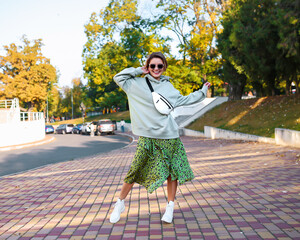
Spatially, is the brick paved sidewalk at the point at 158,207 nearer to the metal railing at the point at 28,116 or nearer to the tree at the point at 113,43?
Answer: the metal railing at the point at 28,116

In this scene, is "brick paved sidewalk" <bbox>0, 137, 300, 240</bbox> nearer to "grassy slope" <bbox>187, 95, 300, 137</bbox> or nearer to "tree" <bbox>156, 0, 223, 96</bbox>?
"grassy slope" <bbox>187, 95, 300, 137</bbox>

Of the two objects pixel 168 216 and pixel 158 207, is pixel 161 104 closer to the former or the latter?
pixel 168 216

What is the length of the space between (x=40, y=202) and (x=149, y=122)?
2.66 m

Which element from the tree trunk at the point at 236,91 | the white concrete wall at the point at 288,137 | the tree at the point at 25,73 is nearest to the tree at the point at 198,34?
the tree trunk at the point at 236,91

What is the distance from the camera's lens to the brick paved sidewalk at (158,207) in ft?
12.4

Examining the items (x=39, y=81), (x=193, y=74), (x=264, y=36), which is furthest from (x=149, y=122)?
(x=39, y=81)

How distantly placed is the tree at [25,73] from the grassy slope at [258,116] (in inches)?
1648

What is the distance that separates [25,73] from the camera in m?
60.9

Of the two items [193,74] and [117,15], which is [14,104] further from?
[117,15]

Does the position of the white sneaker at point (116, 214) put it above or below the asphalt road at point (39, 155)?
above

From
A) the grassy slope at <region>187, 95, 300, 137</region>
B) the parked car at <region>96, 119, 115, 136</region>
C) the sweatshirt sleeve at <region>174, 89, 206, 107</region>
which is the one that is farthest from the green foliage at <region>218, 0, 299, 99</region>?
the parked car at <region>96, 119, 115, 136</region>

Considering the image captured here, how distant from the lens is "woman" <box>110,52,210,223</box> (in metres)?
3.93

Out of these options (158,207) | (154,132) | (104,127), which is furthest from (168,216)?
(104,127)

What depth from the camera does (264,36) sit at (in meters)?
16.4
